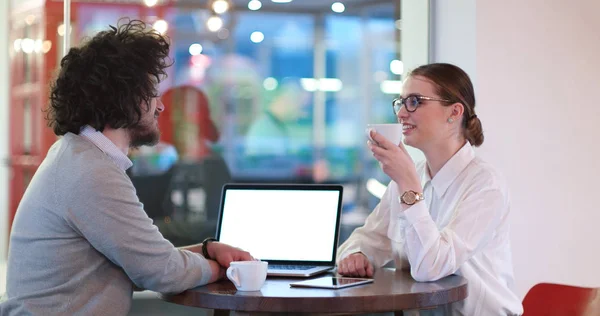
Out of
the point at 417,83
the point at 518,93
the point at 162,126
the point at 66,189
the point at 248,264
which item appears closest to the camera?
the point at 66,189

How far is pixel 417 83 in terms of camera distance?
8.73ft

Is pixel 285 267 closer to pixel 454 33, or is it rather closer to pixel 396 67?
pixel 454 33

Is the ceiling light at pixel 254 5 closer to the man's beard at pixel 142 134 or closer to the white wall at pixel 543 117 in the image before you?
the white wall at pixel 543 117

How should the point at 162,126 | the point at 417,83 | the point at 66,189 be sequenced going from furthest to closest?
1. the point at 162,126
2. the point at 417,83
3. the point at 66,189

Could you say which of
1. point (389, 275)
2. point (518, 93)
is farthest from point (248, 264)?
point (518, 93)

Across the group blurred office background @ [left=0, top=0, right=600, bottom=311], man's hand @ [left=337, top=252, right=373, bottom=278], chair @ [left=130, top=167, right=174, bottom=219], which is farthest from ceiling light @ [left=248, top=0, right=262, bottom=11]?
man's hand @ [left=337, top=252, right=373, bottom=278]

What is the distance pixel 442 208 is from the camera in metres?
2.63

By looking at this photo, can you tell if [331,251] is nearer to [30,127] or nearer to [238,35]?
[30,127]

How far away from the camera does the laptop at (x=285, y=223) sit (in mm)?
2566

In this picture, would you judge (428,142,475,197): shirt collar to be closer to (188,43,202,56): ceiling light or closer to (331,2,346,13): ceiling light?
(331,2,346,13): ceiling light

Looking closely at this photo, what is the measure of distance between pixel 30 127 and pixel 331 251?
84.9 inches

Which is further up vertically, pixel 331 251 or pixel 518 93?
pixel 518 93

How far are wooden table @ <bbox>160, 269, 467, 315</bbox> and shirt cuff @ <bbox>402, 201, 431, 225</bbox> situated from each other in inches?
7.4

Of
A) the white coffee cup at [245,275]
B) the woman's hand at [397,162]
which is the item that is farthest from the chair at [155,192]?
the white coffee cup at [245,275]
